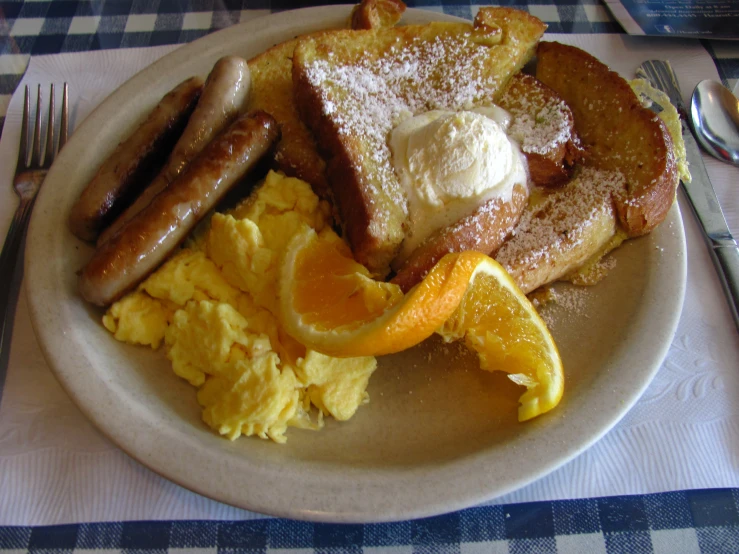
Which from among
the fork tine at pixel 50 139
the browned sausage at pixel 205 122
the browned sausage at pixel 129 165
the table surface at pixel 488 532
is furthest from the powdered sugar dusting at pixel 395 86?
the fork tine at pixel 50 139

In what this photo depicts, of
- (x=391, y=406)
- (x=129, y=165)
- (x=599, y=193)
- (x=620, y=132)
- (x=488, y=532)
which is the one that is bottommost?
(x=488, y=532)

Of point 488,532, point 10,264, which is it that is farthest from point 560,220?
point 10,264

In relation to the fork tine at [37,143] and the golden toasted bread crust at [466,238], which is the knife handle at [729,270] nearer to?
the golden toasted bread crust at [466,238]

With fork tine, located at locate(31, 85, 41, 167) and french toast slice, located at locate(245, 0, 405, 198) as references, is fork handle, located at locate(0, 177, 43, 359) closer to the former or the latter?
fork tine, located at locate(31, 85, 41, 167)

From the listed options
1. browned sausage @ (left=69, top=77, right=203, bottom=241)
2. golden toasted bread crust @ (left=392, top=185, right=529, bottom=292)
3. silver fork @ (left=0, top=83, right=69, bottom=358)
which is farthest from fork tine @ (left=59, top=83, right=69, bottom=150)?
golden toasted bread crust @ (left=392, top=185, right=529, bottom=292)

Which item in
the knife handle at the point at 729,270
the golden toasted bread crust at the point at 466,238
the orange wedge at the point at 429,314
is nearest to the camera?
the orange wedge at the point at 429,314

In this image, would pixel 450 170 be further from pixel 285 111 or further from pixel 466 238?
pixel 285 111
